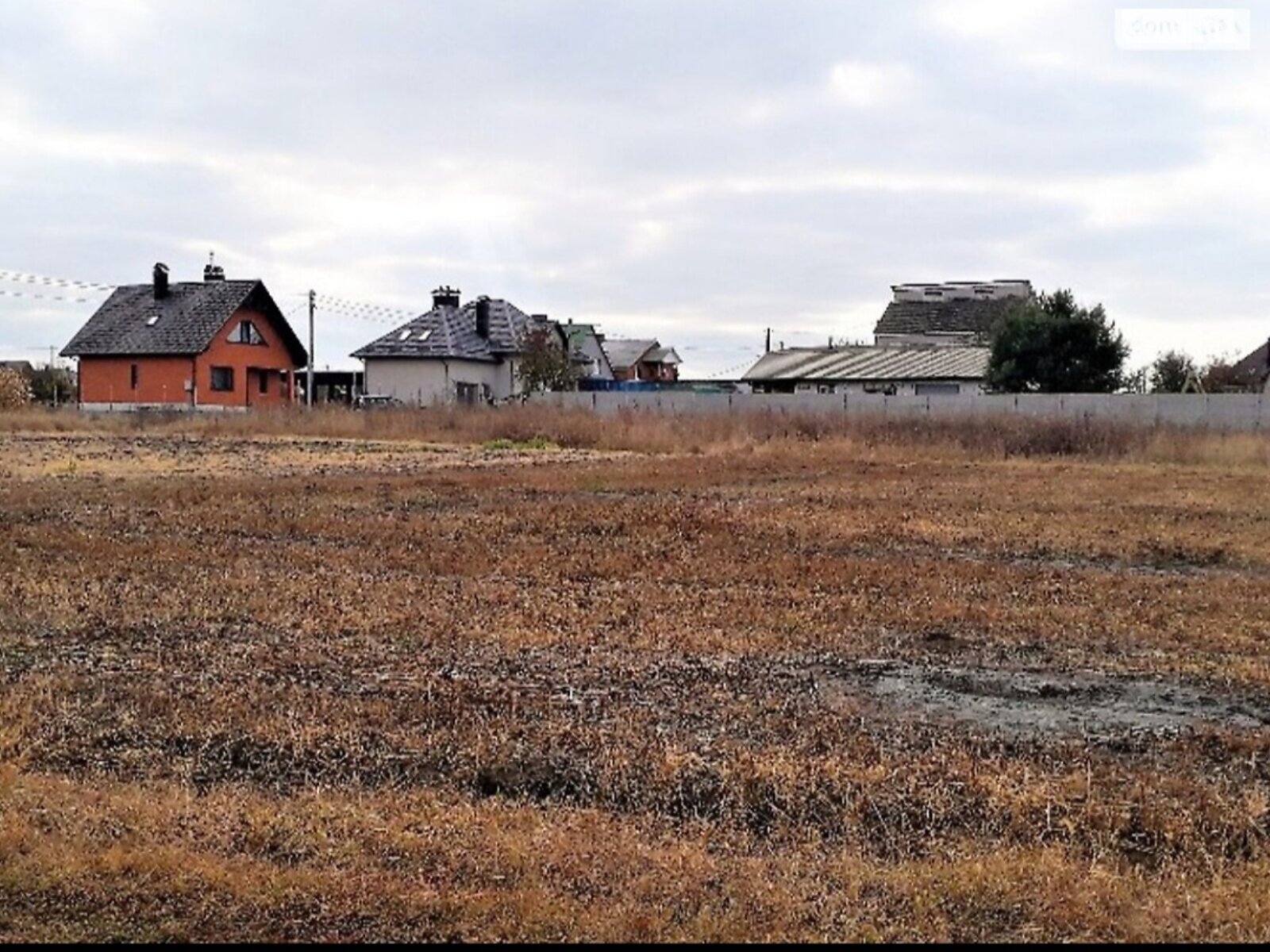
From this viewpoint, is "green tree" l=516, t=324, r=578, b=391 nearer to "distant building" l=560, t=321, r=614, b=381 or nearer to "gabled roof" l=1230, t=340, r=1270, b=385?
"distant building" l=560, t=321, r=614, b=381

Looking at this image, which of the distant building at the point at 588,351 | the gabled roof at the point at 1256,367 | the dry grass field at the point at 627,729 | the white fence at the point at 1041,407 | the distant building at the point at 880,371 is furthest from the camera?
the distant building at the point at 588,351

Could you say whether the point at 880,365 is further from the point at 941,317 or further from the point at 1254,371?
the point at 1254,371

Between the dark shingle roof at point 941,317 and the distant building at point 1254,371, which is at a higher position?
the dark shingle roof at point 941,317

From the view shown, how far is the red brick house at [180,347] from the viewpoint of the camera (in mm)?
47594

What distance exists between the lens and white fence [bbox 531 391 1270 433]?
3212 cm

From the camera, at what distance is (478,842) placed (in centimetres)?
406

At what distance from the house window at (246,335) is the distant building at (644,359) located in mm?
31221

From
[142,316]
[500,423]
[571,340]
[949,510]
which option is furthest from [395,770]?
[571,340]

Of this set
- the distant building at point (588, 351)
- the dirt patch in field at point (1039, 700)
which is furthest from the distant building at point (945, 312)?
the dirt patch in field at point (1039, 700)

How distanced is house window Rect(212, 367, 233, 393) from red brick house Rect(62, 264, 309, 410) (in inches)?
1.3

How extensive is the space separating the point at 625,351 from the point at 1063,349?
4282 cm

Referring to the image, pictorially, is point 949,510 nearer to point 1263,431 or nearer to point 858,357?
point 1263,431

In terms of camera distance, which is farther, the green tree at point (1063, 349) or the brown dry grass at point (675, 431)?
the green tree at point (1063, 349)

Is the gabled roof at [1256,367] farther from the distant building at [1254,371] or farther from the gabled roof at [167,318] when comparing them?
the gabled roof at [167,318]
